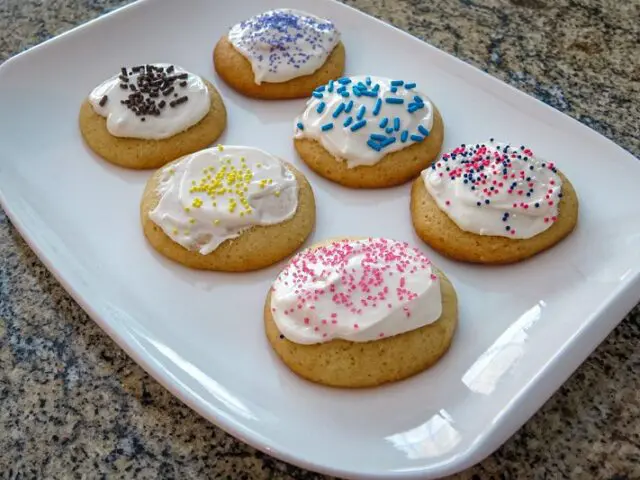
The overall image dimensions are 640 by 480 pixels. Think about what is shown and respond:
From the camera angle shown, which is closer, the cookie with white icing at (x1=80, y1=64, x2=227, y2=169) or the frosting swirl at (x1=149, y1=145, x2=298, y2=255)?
the frosting swirl at (x1=149, y1=145, x2=298, y2=255)

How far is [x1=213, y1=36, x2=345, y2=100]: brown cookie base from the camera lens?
59.7 inches

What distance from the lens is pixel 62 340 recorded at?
3.73 feet

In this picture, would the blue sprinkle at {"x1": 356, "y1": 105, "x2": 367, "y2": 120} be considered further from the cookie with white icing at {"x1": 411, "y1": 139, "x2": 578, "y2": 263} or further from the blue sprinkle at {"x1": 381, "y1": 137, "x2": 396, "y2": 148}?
the cookie with white icing at {"x1": 411, "y1": 139, "x2": 578, "y2": 263}

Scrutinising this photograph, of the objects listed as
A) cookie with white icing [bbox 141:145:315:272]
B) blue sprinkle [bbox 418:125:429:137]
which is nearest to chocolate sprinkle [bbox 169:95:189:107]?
cookie with white icing [bbox 141:145:315:272]

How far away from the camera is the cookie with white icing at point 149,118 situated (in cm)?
139

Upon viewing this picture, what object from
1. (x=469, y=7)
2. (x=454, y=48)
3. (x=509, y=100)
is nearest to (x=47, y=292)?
(x=509, y=100)

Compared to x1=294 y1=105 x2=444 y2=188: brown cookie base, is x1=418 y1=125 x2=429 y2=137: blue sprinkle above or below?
above

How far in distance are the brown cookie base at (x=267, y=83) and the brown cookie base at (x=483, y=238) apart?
1.47 ft

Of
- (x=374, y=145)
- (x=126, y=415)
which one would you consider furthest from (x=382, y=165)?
(x=126, y=415)

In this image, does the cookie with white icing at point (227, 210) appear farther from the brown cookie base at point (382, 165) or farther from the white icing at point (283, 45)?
the white icing at point (283, 45)

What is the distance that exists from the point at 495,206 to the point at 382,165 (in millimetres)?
260

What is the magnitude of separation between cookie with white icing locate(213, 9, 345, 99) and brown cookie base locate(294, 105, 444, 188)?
197mm

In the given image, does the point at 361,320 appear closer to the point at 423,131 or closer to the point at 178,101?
the point at 423,131

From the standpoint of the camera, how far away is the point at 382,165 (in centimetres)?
134
